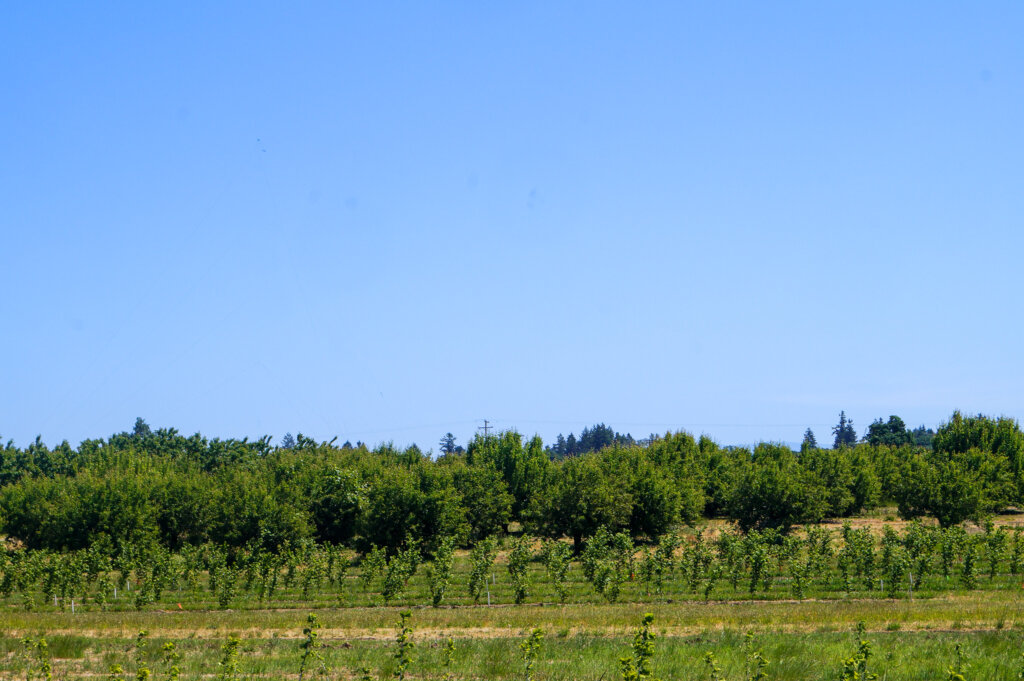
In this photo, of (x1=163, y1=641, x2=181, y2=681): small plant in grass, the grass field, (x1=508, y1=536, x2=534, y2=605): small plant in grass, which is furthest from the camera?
(x1=508, y1=536, x2=534, y2=605): small plant in grass

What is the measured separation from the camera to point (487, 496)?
6781 centimetres

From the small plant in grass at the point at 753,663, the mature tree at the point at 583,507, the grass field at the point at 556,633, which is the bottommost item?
the grass field at the point at 556,633

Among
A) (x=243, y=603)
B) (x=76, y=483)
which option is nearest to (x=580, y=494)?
(x=243, y=603)

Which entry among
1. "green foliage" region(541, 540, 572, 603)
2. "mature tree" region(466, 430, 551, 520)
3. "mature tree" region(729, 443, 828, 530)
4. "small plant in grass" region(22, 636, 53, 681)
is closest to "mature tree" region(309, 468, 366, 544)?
"mature tree" region(466, 430, 551, 520)

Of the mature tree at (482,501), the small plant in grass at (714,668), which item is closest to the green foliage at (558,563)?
the mature tree at (482,501)

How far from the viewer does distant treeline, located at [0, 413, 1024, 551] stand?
205 ft

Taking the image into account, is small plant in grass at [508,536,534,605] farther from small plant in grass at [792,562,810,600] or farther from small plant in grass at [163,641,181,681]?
small plant in grass at [163,641,181,681]

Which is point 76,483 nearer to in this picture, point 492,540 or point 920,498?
point 492,540

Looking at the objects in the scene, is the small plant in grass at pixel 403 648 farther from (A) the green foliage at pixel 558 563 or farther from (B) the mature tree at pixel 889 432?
(B) the mature tree at pixel 889 432

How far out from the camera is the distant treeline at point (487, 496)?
62469 mm

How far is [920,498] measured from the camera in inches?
2635

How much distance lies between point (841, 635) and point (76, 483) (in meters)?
69.3

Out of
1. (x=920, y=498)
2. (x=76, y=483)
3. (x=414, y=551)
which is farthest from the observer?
(x=76, y=483)

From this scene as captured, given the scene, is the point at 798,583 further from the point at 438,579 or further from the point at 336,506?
the point at 336,506
